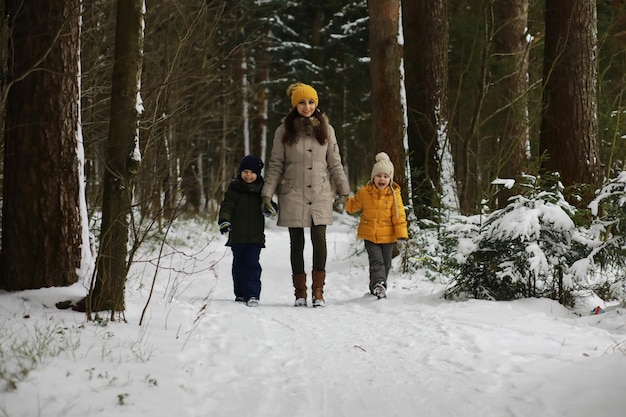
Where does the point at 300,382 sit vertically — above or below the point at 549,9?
below

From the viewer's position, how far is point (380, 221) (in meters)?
6.59

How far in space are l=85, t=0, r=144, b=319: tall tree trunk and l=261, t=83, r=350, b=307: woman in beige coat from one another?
82.1 inches

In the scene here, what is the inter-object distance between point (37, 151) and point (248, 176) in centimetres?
234

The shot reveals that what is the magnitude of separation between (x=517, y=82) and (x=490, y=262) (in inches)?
253

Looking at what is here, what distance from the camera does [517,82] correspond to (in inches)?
428

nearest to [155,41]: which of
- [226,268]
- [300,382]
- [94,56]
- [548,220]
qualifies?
[94,56]

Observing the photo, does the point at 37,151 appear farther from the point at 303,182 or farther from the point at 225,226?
the point at 303,182

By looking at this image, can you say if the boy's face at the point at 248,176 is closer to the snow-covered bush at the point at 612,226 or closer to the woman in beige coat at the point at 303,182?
the woman in beige coat at the point at 303,182

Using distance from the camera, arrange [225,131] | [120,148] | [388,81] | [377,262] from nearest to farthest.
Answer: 1. [120,148]
2. [377,262]
3. [388,81]
4. [225,131]

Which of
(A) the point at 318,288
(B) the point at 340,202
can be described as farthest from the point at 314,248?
(B) the point at 340,202

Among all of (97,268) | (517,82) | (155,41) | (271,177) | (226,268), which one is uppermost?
(155,41)

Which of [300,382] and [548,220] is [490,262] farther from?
[300,382]

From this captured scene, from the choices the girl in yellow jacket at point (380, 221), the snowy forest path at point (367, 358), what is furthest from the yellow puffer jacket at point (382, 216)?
the snowy forest path at point (367, 358)

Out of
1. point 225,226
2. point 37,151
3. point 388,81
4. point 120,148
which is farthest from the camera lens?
point 388,81
